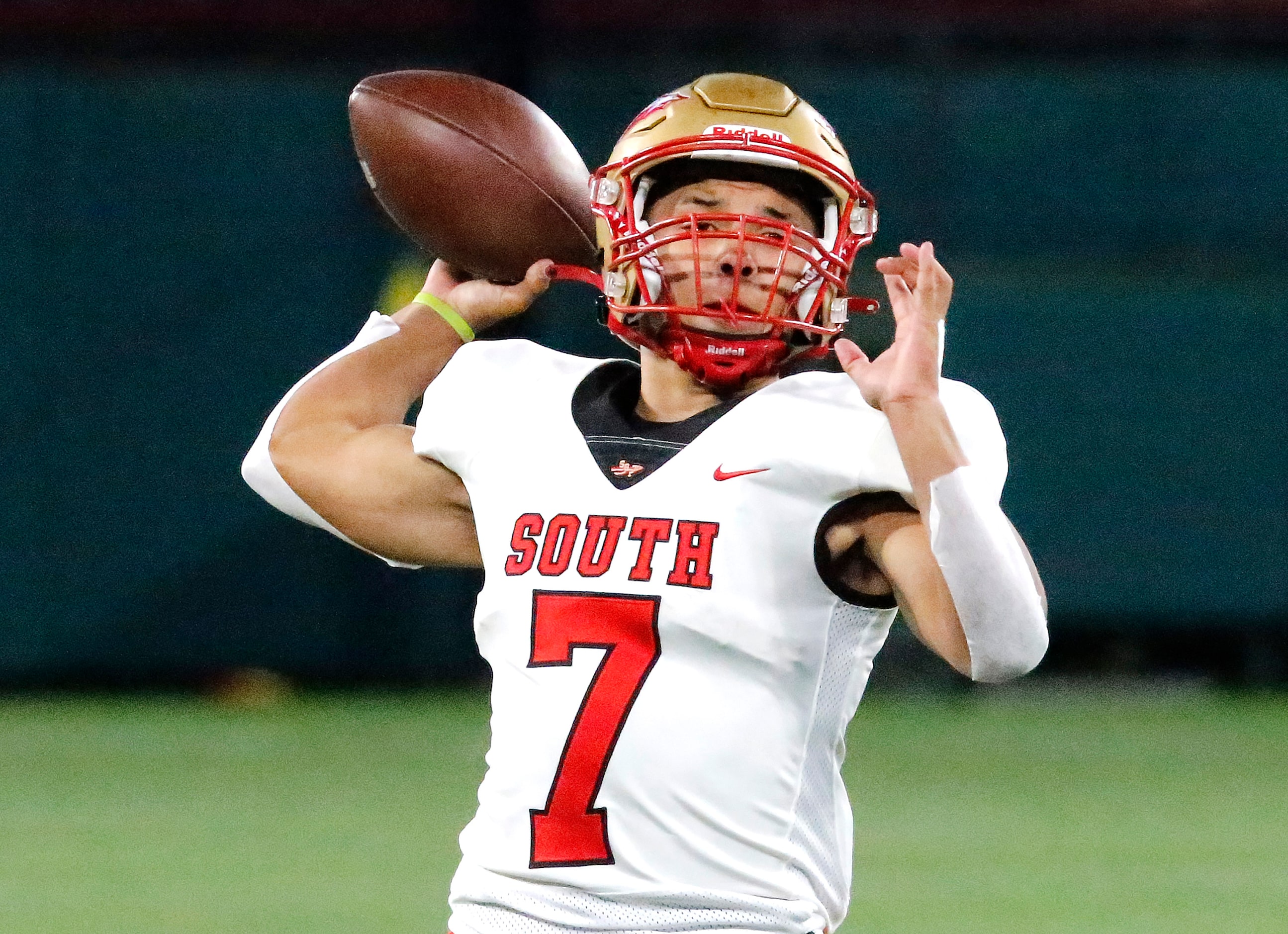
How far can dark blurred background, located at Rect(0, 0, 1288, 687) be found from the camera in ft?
25.1

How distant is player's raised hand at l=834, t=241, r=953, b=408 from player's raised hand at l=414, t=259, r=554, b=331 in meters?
0.68

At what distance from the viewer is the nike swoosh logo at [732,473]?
209cm

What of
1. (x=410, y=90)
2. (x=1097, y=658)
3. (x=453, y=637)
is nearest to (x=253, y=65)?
(x=453, y=637)

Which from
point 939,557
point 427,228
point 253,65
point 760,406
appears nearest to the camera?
point 939,557

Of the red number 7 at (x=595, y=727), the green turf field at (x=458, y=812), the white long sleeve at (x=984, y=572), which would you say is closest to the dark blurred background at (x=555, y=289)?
the green turf field at (x=458, y=812)

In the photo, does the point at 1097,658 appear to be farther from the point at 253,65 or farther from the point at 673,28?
the point at 253,65

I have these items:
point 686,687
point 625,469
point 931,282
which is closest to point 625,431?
point 625,469

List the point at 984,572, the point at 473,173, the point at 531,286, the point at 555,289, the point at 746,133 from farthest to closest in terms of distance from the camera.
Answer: the point at 555,289 → the point at 473,173 → the point at 531,286 → the point at 746,133 → the point at 984,572

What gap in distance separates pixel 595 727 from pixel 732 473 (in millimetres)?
292

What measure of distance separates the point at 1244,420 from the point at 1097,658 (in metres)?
1.06

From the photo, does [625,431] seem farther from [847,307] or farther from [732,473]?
[847,307]

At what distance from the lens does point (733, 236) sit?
2.23 meters

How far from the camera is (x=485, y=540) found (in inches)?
87.0

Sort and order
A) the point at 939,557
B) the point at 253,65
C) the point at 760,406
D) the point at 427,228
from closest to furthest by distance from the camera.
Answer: the point at 939,557, the point at 760,406, the point at 427,228, the point at 253,65
